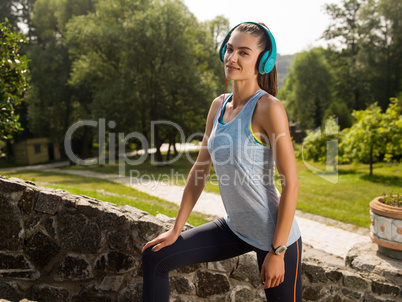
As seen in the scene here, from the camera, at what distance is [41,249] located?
2.89 metres

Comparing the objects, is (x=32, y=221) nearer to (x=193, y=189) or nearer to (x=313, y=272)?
(x=193, y=189)

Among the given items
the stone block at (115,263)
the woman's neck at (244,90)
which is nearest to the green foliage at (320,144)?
the stone block at (115,263)

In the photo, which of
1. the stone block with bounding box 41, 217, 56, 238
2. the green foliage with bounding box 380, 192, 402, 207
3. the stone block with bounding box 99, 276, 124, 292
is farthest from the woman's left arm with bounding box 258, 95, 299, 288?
the green foliage with bounding box 380, 192, 402, 207

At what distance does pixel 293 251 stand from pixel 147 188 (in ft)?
37.8

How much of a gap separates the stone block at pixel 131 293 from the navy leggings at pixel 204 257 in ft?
3.64

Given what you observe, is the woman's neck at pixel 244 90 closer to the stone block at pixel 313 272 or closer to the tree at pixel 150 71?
the stone block at pixel 313 272

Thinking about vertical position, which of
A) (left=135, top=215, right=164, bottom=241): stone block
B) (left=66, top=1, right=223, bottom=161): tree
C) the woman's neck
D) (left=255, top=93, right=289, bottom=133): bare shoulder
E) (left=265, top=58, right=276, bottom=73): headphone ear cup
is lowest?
(left=135, top=215, right=164, bottom=241): stone block

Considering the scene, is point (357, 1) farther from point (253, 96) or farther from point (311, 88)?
point (253, 96)

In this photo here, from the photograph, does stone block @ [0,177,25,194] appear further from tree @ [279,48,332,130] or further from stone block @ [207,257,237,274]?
tree @ [279,48,332,130]

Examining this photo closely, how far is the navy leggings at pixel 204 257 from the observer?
1855 mm

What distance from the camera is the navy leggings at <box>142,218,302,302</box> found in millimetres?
1855

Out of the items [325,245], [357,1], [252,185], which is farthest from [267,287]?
[357,1]

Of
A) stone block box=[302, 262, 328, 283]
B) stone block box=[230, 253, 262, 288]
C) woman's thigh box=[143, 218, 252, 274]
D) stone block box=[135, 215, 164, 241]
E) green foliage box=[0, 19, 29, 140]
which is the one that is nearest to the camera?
woman's thigh box=[143, 218, 252, 274]

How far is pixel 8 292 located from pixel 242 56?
256 cm
